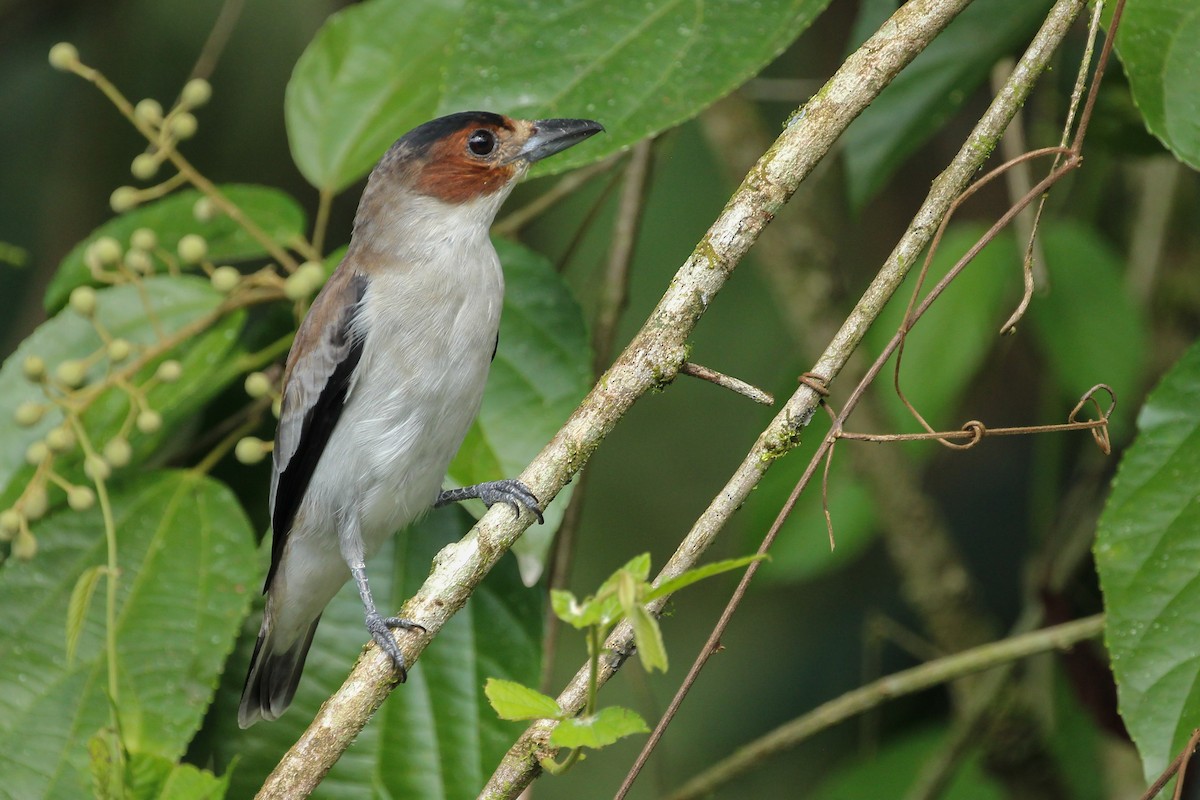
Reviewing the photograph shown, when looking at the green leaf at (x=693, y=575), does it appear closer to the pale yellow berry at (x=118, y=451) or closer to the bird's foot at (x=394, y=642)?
the bird's foot at (x=394, y=642)

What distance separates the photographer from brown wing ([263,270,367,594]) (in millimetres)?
2971

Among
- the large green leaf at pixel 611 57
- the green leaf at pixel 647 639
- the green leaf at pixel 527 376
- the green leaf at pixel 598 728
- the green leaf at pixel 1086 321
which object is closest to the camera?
the green leaf at pixel 647 639

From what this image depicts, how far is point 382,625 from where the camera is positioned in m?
2.45

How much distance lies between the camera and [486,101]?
2.57 m

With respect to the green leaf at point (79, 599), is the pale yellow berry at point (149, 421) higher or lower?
higher

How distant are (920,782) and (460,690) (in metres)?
1.61

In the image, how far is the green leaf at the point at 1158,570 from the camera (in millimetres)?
2066

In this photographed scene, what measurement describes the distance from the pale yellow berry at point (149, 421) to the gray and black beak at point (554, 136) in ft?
3.52

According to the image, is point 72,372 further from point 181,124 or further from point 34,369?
point 181,124

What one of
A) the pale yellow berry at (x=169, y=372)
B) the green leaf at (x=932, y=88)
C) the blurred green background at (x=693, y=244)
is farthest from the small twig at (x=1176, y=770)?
the blurred green background at (x=693, y=244)

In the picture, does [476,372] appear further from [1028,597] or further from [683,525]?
[683,525]

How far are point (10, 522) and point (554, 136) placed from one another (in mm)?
1496

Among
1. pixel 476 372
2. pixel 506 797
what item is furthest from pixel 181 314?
pixel 506 797

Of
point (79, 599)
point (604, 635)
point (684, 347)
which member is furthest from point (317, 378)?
point (604, 635)
